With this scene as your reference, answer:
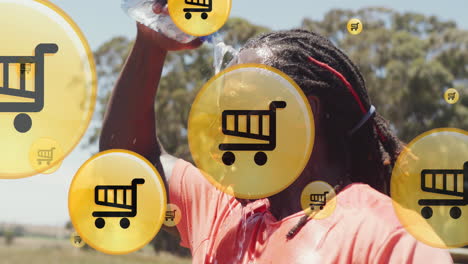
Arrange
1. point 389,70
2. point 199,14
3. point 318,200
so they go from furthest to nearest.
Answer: point 389,70 < point 199,14 < point 318,200

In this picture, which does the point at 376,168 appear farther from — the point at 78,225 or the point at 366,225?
the point at 78,225

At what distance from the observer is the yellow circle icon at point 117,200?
60cm

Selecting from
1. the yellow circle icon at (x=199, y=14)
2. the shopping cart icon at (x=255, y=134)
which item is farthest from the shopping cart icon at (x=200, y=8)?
the shopping cart icon at (x=255, y=134)

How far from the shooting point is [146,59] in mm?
613

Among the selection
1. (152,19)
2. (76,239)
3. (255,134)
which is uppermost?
(152,19)

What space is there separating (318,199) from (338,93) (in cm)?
10

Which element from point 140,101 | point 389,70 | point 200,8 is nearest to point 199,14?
point 200,8

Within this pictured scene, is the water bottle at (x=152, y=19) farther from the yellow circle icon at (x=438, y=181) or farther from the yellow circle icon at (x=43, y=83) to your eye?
the yellow circle icon at (x=438, y=181)

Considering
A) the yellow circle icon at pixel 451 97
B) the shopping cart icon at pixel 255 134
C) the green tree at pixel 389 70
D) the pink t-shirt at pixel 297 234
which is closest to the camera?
the pink t-shirt at pixel 297 234

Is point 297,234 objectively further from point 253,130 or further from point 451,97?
point 451,97

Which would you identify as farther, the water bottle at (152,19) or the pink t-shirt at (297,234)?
Result: the water bottle at (152,19)

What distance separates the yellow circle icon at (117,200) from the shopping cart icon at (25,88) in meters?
0.08

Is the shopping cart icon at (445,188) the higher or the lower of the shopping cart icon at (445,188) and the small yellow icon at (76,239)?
the higher

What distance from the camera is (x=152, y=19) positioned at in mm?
606
